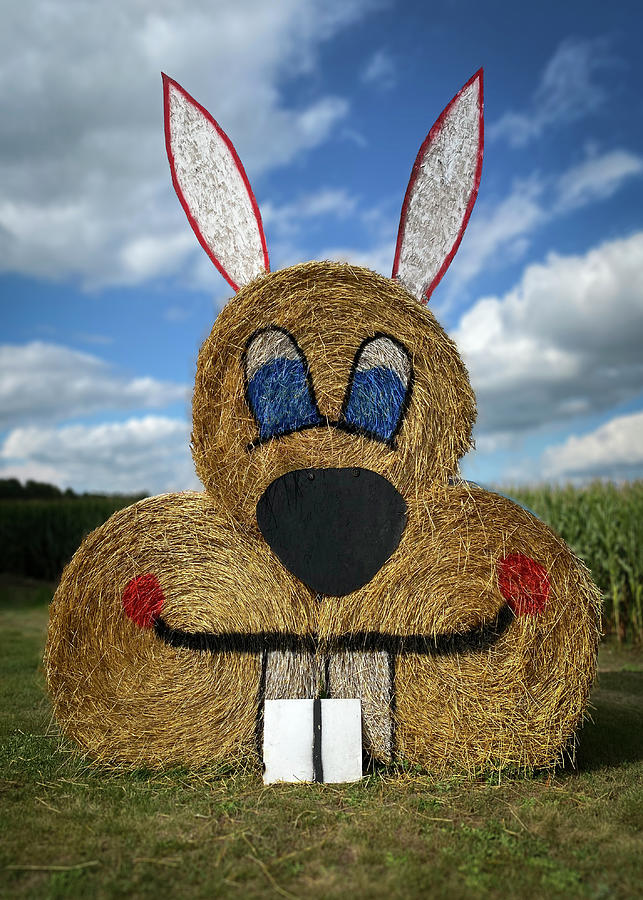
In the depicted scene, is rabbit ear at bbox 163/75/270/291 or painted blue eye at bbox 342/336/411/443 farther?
rabbit ear at bbox 163/75/270/291

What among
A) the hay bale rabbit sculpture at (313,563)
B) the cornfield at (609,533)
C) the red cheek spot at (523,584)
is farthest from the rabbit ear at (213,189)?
the cornfield at (609,533)

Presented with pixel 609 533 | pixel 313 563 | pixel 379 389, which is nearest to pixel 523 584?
pixel 313 563

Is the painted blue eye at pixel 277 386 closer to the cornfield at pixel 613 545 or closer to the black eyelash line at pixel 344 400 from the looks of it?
the black eyelash line at pixel 344 400

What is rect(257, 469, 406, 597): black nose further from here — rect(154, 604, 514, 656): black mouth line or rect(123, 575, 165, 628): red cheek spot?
rect(123, 575, 165, 628): red cheek spot

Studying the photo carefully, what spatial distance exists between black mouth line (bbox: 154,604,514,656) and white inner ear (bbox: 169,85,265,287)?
2460 mm

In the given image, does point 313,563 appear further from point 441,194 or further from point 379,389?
point 441,194

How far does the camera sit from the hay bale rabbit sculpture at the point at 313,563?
4371 millimetres

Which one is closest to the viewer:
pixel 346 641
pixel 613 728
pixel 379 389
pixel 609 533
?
pixel 346 641

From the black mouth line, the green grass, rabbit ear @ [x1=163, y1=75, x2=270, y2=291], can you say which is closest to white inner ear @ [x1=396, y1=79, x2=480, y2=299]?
rabbit ear @ [x1=163, y1=75, x2=270, y2=291]

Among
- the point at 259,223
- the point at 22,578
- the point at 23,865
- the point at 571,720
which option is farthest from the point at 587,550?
the point at 22,578

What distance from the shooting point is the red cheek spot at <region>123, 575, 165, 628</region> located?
4527 mm

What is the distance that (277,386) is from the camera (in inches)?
180

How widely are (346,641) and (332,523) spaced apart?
72 centimetres

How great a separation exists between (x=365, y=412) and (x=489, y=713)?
1.95m
